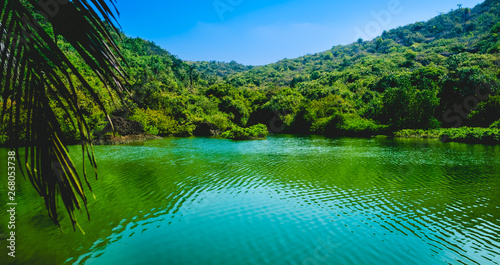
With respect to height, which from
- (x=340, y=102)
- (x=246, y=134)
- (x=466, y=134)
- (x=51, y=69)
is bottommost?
(x=466, y=134)

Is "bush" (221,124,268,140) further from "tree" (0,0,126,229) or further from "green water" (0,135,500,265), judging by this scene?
"tree" (0,0,126,229)

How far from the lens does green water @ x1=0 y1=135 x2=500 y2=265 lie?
5387 mm

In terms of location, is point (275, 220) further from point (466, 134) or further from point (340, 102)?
point (340, 102)

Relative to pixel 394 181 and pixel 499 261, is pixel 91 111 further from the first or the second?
pixel 499 261

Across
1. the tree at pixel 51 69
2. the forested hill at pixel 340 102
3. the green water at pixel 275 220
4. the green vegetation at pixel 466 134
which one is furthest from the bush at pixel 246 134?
the tree at pixel 51 69

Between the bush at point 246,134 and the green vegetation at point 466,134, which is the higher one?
the bush at point 246,134

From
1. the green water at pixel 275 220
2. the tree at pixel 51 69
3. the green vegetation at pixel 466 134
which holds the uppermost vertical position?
the tree at pixel 51 69

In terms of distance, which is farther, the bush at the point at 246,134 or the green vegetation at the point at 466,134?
the bush at the point at 246,134

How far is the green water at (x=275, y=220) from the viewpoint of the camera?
539cm

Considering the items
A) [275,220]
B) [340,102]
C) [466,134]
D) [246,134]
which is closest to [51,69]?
[275,220]

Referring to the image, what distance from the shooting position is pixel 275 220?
7.21 metres

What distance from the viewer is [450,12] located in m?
114

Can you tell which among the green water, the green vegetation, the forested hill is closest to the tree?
the green water

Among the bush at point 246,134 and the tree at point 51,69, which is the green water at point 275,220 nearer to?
the tree at point 51,69
